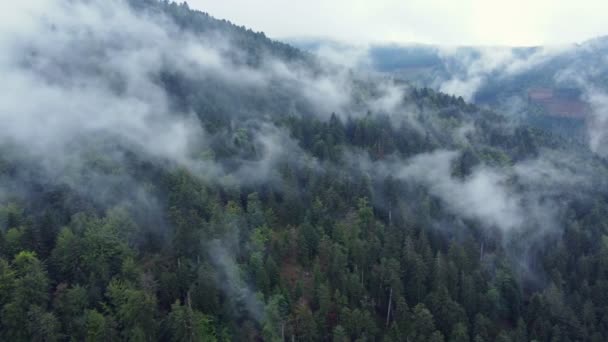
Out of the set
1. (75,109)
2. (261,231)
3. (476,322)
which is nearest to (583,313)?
(476,322)

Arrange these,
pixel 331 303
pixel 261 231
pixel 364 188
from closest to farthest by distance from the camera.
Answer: pixel 331 303 → pixel 261 231 → pixel 364 188

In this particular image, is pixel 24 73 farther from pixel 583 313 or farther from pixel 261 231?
pixel 583 313

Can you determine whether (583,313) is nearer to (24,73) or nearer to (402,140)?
(402,140)

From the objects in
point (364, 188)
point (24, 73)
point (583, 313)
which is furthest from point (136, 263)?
point (24, 73)

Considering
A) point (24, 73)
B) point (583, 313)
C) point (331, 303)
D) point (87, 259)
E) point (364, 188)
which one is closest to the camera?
point (87, 259)

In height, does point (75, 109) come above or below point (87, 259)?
above

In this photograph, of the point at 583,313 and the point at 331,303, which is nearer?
the point at 331,303

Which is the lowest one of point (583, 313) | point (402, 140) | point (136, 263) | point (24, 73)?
point (583, 313)
